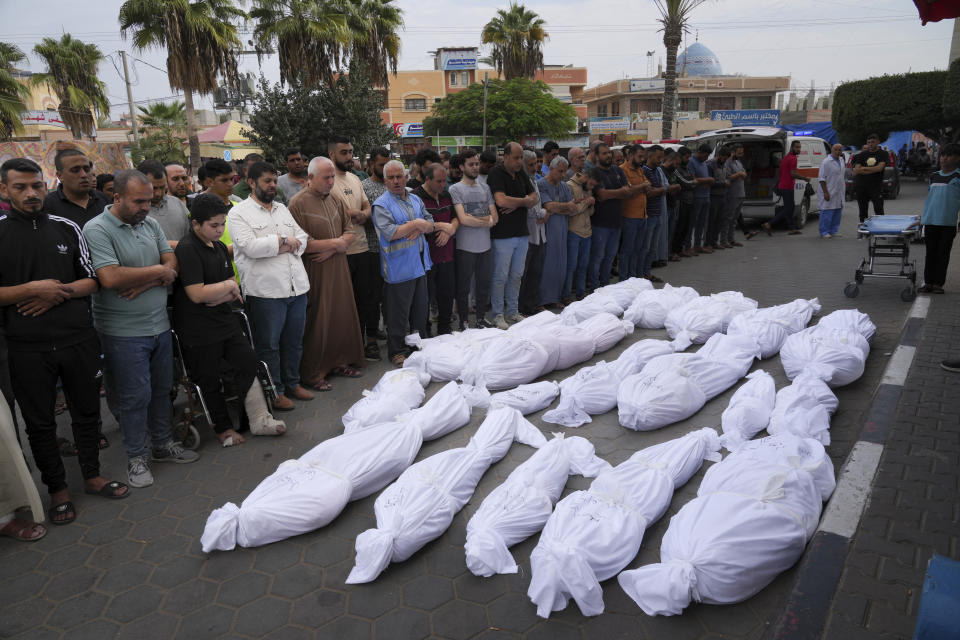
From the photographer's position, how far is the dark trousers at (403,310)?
219 inches

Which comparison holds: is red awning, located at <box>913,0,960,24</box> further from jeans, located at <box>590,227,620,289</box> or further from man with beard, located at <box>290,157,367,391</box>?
man with beard, located at <box>290,157,367,391</box>

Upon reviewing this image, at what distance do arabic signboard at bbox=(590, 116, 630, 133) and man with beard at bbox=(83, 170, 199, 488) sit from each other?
4961 centimetres

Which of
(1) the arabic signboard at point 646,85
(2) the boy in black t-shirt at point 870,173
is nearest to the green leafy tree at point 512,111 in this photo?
(2) the boy in black t-shirt at point 870,173

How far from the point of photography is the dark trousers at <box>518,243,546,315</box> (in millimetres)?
7055

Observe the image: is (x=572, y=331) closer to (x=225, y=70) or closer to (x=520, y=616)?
(x=520, y=616)

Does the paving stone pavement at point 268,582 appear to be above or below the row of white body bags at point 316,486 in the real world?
below

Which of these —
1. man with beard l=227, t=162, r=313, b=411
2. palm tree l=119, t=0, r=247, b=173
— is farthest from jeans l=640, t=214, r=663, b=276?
palm tree l=119, t=0, r=247, b=173

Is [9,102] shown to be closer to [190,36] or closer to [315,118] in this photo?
[190,36]

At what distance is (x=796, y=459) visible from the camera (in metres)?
3.05

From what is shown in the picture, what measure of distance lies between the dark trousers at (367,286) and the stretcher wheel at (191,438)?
6.35 ft

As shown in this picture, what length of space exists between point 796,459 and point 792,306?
3.49m

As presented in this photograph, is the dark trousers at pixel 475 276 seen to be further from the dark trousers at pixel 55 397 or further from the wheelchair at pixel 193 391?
the dark trousers at pixel 55 397

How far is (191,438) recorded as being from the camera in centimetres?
425

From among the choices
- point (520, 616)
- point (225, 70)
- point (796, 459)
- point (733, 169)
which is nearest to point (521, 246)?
point (796, 459)
